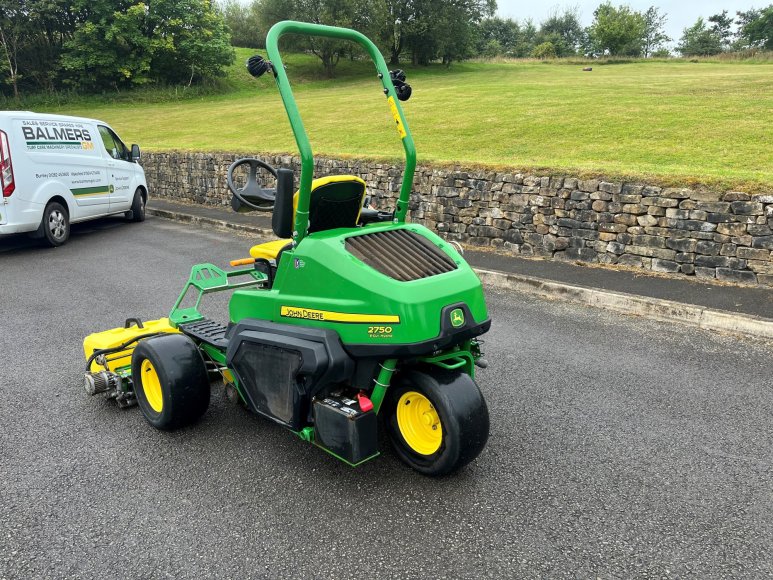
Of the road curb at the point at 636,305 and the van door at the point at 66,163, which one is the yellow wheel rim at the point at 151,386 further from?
the van door at the point at 66,163

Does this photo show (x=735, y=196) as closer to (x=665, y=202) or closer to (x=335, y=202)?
(x=665, y=202)

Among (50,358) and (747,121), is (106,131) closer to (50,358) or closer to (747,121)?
(50,358)

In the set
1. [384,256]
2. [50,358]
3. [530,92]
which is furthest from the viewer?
[530,92]

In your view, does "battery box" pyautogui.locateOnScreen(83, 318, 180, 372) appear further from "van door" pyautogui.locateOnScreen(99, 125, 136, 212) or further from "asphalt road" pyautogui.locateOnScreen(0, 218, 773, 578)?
"van door" pyautogui.locateOnScreen(99, 125, 136, 212)

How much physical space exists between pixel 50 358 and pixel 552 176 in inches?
249

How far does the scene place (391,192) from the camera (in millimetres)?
10320

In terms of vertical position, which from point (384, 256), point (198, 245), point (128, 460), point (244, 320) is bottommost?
point (198, 245)

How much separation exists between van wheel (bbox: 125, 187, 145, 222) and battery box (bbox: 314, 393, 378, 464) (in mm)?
10894

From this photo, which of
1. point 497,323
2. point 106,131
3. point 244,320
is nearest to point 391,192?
point 497,323

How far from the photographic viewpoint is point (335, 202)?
Result: 11.4 feet

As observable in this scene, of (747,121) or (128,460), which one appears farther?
(747,121)

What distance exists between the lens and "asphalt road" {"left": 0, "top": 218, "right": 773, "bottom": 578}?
8.70 feet

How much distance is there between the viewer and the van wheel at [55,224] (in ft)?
32.5

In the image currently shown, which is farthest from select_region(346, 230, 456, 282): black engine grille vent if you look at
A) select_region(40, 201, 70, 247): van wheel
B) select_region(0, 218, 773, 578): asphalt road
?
select_region(40, 201, 70, 247): van wheel
